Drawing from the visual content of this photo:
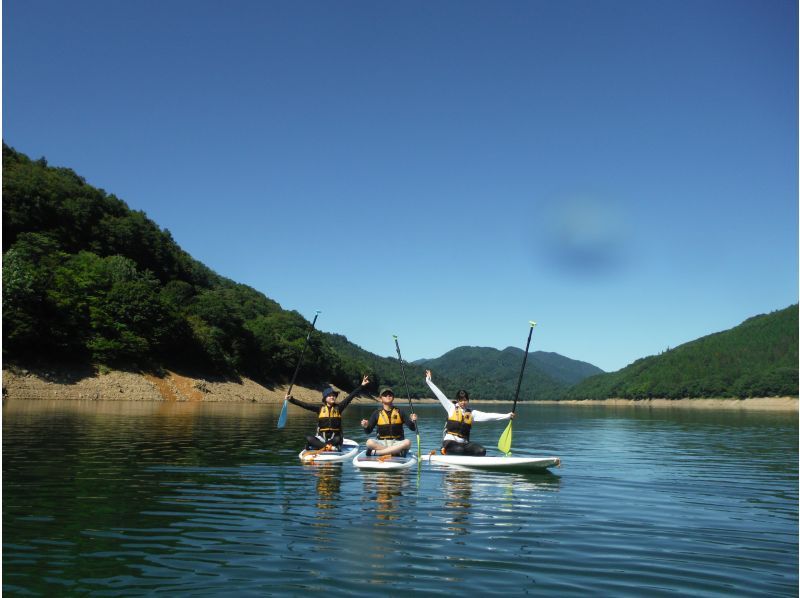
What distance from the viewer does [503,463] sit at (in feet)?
68.4

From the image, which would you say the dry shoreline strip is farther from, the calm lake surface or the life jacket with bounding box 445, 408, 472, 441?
the life jacket with bounding box 445, 408, 472, 441

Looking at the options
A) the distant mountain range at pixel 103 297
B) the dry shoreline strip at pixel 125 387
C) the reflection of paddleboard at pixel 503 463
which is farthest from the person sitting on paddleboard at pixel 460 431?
the dry shoreline strip at pixel 125 387

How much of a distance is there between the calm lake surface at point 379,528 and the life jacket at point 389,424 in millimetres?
1921

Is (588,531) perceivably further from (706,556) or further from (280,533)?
(280,533)

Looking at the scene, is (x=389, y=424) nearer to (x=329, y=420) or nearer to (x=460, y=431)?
(x=329, y=420)

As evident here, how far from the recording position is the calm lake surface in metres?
8.60

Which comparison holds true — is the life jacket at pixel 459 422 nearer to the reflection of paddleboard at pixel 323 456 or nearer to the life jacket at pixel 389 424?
the life jacket at pixel 389 424

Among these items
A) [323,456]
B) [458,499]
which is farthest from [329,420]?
[458,499]

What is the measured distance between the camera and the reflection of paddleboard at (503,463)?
2072 centimetres

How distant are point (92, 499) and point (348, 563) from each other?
7.68 m

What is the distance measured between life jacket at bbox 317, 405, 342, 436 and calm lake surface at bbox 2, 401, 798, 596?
1.87m

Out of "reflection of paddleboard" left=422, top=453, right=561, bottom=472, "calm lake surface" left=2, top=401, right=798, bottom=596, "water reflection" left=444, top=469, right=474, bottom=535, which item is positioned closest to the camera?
"calm lake surface" left=2, top=401, right=798, bottom=596

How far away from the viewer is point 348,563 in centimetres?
931

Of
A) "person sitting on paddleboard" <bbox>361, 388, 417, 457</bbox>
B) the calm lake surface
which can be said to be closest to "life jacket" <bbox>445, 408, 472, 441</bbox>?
"person sitting on paddleboard" <bbox>361, 388, 417, 457</bbox>
